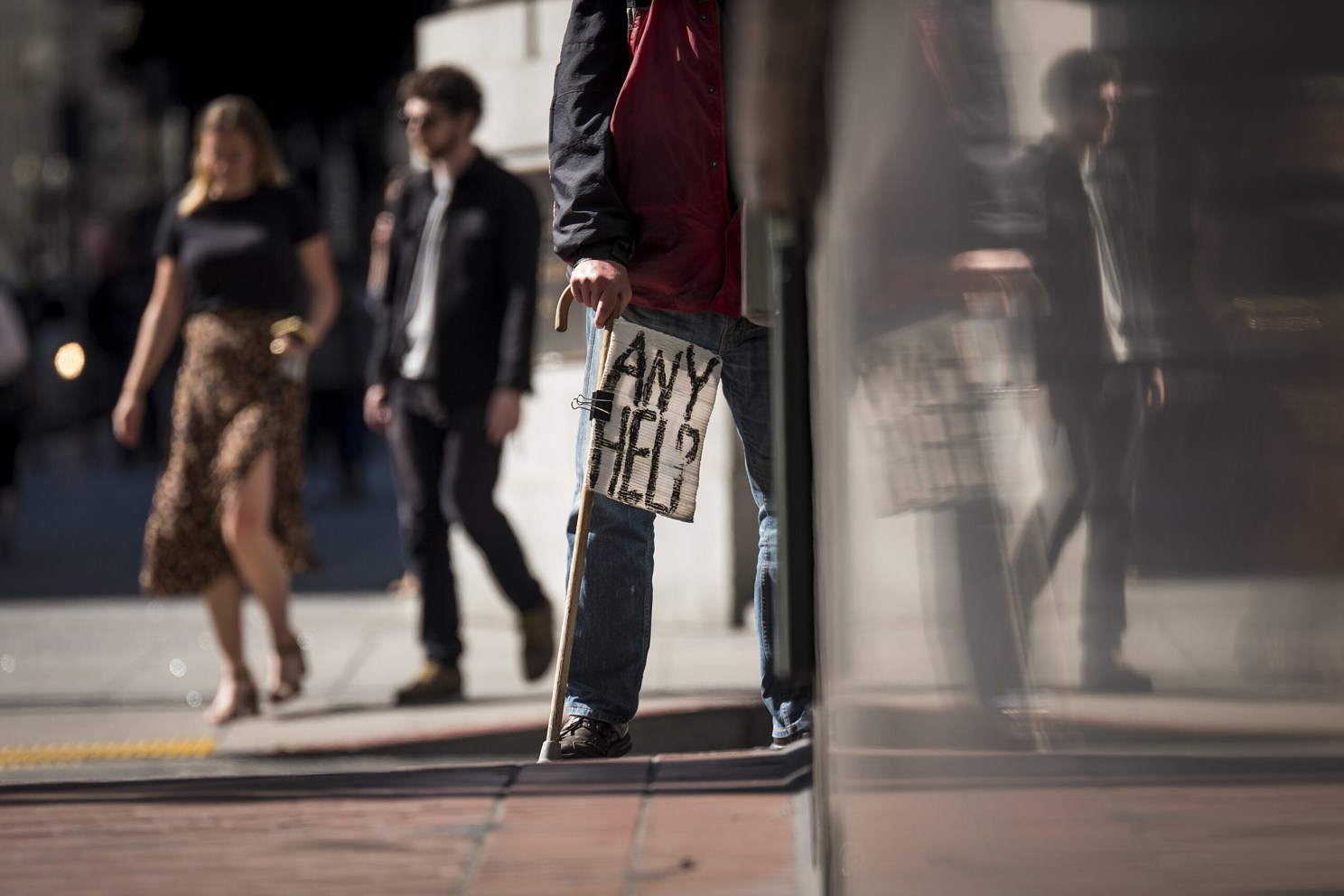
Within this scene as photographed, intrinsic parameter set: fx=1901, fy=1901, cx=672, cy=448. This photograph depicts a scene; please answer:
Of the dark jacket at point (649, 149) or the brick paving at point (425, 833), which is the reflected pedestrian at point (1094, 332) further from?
the brick paving at point (425, 833)

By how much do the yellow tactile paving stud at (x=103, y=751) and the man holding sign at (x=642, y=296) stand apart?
8.02 feet

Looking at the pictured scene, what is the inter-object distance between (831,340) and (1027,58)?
20.2 inches

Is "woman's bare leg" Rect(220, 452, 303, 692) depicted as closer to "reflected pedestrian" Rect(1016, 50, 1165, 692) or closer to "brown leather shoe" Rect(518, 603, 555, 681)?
"brown leather shoe" Rect(518, 603, 555, 681)

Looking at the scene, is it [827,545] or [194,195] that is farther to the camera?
[194,195]

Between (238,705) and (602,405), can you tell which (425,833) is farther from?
(238,705)

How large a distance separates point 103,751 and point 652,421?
288 centimetres

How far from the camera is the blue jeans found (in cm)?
344

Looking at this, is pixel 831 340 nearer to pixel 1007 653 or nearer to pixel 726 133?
pixel 1007 653

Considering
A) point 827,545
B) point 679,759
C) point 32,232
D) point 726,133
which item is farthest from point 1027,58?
point 32,232

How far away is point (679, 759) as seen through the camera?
437 centimetres

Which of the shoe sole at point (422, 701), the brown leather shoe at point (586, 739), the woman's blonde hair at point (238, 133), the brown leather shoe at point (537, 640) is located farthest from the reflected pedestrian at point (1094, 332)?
the woman's blonde hair at point (238, 133)

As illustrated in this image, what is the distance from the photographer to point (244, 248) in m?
6.00

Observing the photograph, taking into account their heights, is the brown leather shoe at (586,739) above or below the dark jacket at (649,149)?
below

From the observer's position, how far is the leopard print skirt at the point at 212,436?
231 inches
